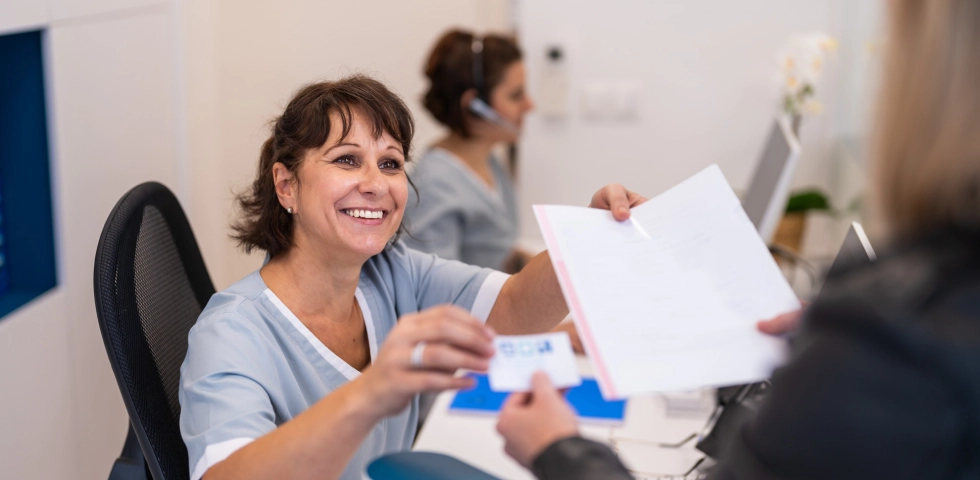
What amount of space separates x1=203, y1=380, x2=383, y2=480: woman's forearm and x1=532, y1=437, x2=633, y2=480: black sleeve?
0.19 metres

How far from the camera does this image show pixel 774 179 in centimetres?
182

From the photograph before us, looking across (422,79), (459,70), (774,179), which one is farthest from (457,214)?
(774,179)

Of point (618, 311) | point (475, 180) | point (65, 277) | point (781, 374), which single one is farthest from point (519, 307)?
point (475, 180)

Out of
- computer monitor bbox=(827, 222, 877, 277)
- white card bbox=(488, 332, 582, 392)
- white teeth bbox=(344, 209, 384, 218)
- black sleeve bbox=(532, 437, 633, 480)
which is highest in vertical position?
computer monitor bbox=(827, 222, 877, 277)

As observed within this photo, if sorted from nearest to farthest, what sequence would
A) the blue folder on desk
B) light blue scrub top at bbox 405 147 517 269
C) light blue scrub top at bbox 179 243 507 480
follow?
light blue scrub top at bbox 179 243 507 480 < the blue folder on desk < light blue scrub top at bbox 405 147 517 269

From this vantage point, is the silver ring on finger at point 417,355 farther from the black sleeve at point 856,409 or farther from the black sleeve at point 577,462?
the black sleeve at point 856,409

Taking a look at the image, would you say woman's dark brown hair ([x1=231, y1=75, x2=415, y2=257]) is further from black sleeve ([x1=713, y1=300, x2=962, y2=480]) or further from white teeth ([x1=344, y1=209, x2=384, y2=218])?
black sleeve ([x1=713, y1=300, x2=962, y2=480])

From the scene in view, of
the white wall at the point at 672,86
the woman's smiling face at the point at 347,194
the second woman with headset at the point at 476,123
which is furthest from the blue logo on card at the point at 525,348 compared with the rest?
the white wall at the point at 672,86

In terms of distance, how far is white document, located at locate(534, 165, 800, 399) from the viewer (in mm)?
815

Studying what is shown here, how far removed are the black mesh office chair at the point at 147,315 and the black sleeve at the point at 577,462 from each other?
52cm

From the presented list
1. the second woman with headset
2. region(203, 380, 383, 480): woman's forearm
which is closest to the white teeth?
region(203, 380, 383, 480): woman's forearm

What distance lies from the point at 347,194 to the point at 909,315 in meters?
0.82

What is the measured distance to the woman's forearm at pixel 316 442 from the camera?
87 centimetres

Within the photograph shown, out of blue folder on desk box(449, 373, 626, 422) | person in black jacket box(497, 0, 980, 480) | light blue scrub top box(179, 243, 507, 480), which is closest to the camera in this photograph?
person in black jacket box(497, 0, 980, 480)
